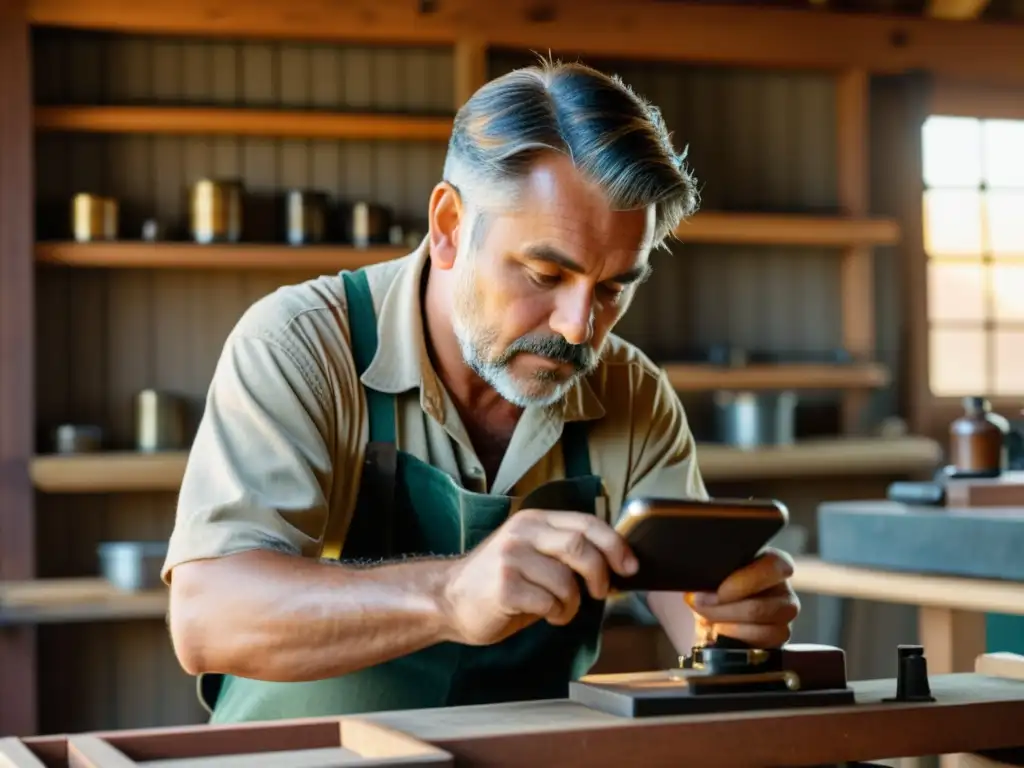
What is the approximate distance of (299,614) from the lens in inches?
64.3

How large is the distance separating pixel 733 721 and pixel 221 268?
13.0 ft

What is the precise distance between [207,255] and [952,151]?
305cm

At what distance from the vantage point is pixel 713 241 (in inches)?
215

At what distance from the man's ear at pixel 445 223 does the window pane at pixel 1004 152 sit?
175 inches

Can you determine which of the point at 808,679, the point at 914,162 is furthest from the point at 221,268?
the point at 808,679

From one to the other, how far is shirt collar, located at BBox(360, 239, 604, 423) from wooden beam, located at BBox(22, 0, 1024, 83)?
2981 mm

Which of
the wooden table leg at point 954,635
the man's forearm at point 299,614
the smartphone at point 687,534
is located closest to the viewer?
the smartphone at point 687,534

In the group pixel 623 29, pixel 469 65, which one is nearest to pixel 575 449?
pixel 469 65

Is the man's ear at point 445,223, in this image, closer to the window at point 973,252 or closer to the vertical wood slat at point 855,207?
the vertical wood slat at point 855,207

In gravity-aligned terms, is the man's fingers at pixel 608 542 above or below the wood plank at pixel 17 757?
above

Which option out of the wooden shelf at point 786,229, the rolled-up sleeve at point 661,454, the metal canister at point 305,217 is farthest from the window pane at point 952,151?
the rolled-up sleeve at point 661,454

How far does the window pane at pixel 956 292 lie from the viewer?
5863 mm

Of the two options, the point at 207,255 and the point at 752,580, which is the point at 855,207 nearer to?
the point at 207,255

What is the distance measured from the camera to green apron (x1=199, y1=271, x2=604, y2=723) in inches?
74.6
